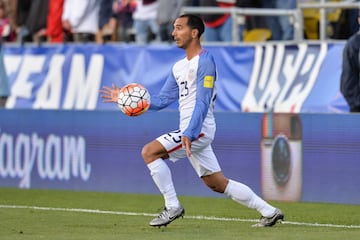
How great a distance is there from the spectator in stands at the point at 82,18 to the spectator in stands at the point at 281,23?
10.6 ft

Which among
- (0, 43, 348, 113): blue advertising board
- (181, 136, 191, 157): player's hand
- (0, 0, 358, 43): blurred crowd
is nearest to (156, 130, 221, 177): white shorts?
(181, 136, 191, 157): player's hand

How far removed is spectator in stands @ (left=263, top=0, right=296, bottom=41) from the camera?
60.4 ft

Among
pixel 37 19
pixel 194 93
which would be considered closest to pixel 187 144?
pixel 194 93

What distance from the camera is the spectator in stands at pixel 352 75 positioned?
15.8 metres

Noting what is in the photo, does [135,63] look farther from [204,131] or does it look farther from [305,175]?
[204,131]

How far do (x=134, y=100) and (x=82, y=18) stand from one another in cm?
901

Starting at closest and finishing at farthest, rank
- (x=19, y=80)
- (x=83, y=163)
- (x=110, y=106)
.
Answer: (x=83, y=163) → (x=110, y=106) → (x=19, y=80)

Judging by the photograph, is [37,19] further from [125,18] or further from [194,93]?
[194,93]

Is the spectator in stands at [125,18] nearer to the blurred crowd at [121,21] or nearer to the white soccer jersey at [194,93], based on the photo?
the blurred crowd at [121,21]

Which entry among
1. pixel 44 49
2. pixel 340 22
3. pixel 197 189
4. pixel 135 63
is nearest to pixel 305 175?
pixel 197 189

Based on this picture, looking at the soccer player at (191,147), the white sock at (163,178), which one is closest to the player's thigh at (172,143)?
the soccer player at (191,147)

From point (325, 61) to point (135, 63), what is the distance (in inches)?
148

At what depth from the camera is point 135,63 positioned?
1958 centimetres

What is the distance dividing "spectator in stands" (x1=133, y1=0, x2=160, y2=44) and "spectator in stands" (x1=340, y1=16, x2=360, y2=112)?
473 centimetres
